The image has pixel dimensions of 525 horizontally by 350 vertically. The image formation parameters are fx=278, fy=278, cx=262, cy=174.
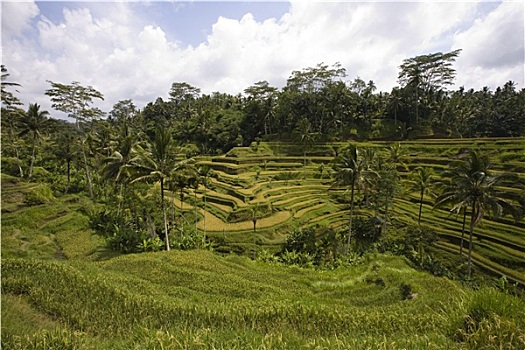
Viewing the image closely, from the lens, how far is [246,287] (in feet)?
32.5

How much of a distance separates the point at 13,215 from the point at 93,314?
19967 millimetres

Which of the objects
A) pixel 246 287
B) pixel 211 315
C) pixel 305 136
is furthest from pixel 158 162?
pixel 305 136

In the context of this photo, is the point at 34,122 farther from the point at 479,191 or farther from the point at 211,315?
the point at 479,191

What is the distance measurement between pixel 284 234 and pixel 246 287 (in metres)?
12.6

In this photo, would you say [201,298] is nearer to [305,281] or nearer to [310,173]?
[305,281]

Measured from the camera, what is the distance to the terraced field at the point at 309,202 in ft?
61.1

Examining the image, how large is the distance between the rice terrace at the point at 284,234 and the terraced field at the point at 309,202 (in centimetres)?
19

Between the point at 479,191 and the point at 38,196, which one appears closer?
the point at 479,191

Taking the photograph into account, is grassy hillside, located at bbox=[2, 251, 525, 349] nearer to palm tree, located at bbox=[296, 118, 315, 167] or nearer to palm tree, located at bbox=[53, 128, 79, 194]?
palm tree, located at bbox=[53, 128, 79, 194]

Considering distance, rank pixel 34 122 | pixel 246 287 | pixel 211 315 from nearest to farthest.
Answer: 1. pixel 211 315
2. pixel 246 287
3. pixel 34 122

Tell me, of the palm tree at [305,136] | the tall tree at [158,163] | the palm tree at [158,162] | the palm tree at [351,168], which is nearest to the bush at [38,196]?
the tall tree at [158,163]

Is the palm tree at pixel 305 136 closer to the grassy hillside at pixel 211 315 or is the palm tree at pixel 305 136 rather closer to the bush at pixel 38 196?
the bush at pixel 38 196

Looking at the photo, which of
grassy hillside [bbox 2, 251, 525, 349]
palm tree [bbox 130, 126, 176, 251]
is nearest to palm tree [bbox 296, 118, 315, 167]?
palm tree [bbox 130, 126, 176, 251]

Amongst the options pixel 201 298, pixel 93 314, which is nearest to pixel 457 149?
pixel 201 298
